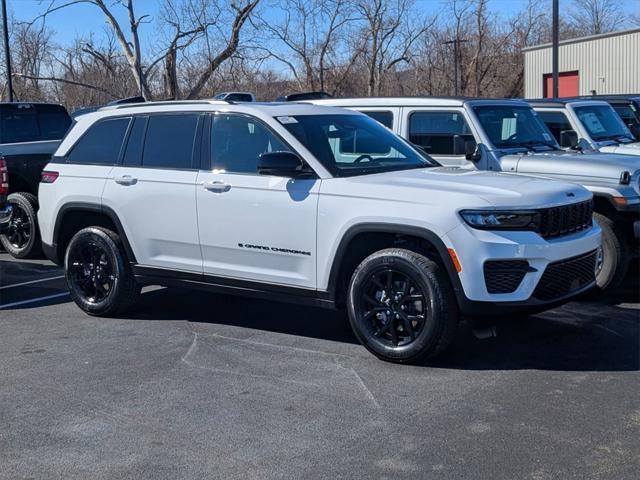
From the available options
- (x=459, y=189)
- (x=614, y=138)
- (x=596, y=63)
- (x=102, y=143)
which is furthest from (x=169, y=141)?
(x=596, y=63)

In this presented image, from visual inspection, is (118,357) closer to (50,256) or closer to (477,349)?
(50,256)

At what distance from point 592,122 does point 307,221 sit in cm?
567

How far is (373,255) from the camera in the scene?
6.06 m

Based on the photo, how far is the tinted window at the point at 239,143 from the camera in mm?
6664

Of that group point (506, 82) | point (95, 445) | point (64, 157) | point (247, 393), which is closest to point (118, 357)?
point (247, 393)

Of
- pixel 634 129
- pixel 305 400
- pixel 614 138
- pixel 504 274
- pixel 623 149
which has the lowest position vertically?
pixel 305 400

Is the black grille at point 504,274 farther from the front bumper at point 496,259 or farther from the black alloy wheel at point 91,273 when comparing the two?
the black alloy wheel at point 91,273

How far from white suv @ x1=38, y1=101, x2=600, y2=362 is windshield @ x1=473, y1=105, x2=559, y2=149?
6.70ft

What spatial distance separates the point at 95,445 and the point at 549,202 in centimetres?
340

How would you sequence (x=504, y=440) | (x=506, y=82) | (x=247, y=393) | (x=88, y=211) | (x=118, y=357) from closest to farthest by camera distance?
1. (x=504, y=440)
2. (x=247, y=393)
3. (x=118, y=357)
4. (x=88, y=211)
5. (x=506, y=82)

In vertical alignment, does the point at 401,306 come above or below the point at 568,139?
below

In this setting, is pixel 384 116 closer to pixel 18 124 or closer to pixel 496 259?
pixel 496 259

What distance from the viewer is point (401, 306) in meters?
5.99

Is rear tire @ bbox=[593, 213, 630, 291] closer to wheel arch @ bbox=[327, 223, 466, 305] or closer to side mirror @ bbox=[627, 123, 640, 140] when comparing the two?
wheel arch @ bbox=[327, 223, 466, 305]
